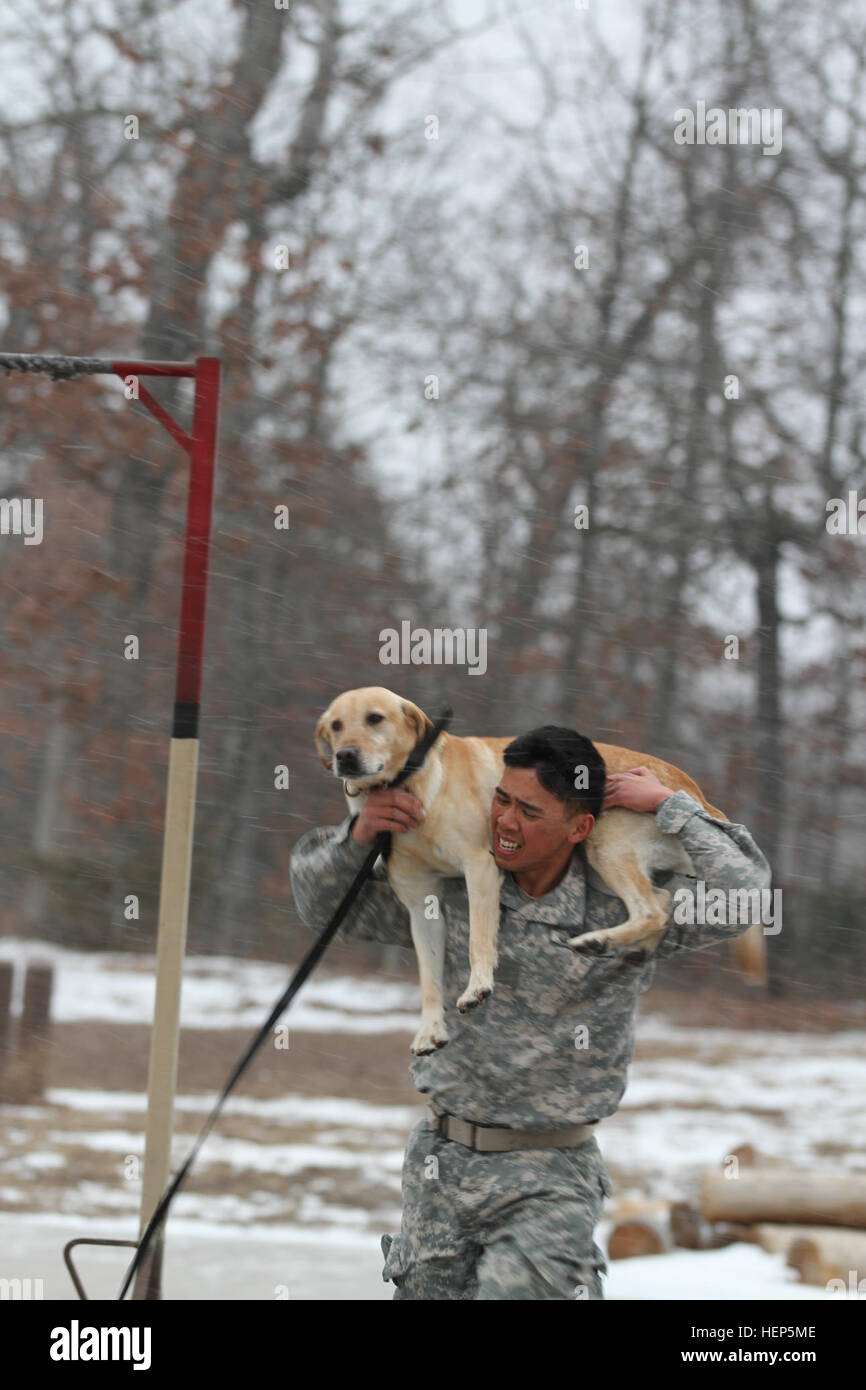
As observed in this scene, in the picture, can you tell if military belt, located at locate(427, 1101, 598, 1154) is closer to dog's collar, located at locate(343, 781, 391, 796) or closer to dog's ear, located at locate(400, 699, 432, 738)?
dog's collar, located at locate(343, 781, 391, 796)

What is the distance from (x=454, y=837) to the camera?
3264mm

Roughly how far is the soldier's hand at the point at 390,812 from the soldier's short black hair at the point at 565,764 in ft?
0.83

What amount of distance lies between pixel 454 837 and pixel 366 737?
324mm

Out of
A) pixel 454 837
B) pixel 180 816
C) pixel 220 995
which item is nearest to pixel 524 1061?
pixel 454 837

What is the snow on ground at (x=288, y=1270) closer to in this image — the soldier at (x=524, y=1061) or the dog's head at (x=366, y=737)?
the soldier at (x=524, y=1061)

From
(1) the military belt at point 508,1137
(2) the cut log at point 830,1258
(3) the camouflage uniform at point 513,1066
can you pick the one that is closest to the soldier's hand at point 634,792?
(3) the camouflage uniform at point 513,1066

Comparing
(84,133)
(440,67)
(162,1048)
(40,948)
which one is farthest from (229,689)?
(162,1048)

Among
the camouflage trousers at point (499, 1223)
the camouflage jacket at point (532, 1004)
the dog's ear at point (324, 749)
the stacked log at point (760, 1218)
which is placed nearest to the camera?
the dog's ear at point (324, 749)

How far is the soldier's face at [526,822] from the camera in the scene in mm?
3223

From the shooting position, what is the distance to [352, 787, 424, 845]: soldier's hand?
3.22 metres

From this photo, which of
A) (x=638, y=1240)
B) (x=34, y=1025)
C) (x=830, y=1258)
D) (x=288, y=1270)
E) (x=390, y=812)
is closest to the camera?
(x=390, y=812)

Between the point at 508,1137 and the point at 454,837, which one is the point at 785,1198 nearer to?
the point at 508,1137

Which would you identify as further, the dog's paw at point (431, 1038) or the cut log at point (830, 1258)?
the cut log at point (830, 1258)
